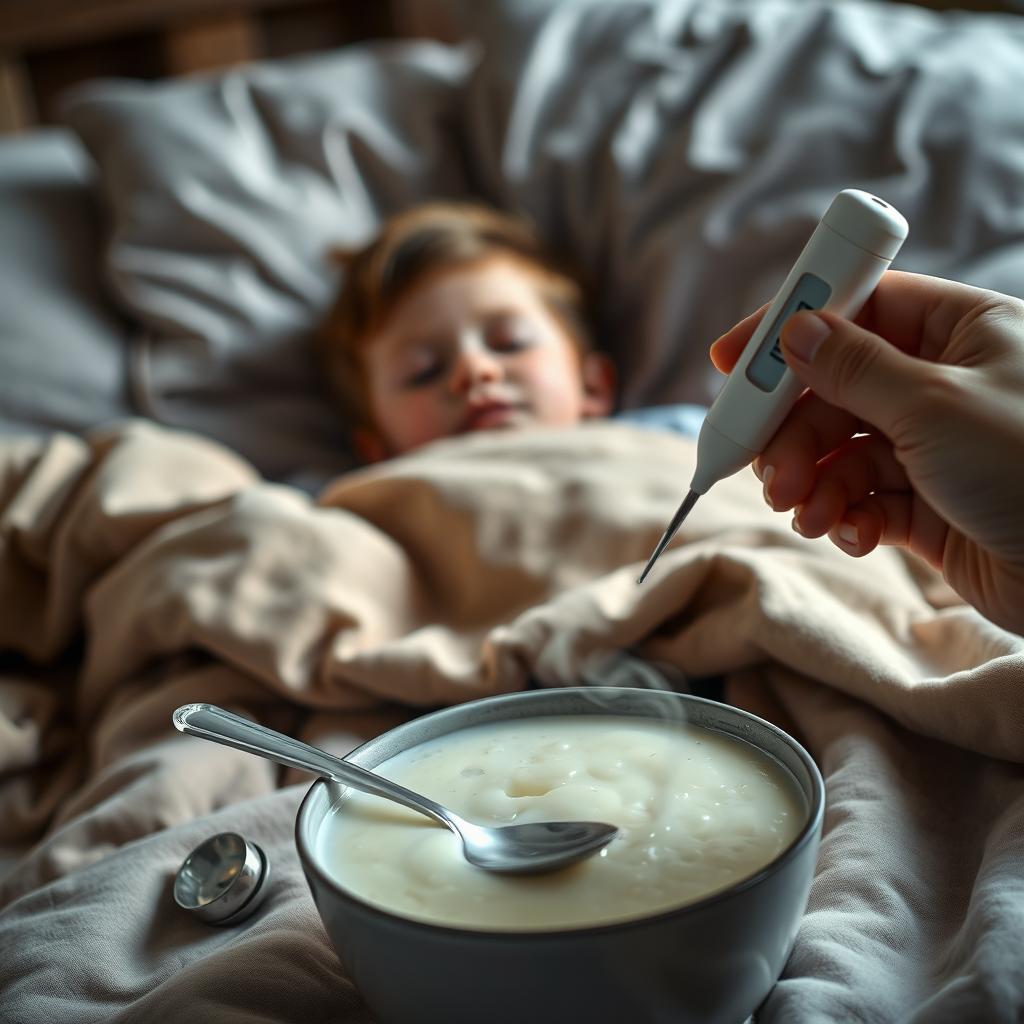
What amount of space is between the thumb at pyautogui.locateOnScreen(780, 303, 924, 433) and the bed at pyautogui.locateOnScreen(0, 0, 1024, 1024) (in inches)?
7.1

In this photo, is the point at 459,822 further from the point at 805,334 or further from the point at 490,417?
the point at 490,417

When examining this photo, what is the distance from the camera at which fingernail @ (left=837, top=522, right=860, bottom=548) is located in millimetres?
733

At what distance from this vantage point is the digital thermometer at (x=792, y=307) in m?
0.56

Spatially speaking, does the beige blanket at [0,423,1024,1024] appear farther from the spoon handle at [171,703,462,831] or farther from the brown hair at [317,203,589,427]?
the brown hair at [317,203,589,427]

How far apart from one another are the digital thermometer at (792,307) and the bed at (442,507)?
0.16 meters

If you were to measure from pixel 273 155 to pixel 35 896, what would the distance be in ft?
3.76

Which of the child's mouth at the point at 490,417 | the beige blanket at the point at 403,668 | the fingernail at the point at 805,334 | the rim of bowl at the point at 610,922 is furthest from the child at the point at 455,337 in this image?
the rim of bowl at the point at 610,922

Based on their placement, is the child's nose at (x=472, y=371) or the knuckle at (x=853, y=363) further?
the child's nose at (x=472, y=371)

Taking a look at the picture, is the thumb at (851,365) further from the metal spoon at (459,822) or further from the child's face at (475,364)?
the child's face at (475,364)

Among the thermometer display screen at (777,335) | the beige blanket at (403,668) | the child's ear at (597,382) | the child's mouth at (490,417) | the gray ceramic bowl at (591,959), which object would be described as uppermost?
the thermometer display screen at (777,335)

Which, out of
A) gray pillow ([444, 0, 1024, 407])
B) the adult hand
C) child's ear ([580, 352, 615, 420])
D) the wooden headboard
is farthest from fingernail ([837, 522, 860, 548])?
the wooden headboard

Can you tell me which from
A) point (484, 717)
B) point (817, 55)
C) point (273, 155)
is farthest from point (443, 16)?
point (484, 717)

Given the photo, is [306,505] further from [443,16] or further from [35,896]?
[443,16]

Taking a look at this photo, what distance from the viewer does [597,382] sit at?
147 centimetres
